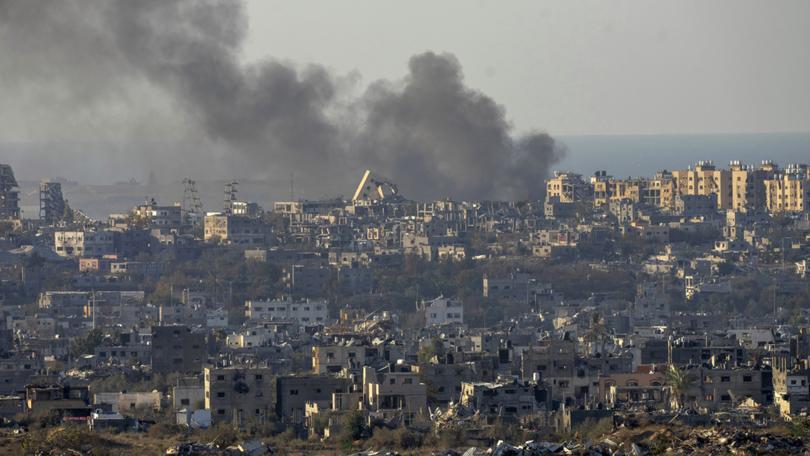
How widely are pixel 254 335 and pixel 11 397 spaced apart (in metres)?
14.8

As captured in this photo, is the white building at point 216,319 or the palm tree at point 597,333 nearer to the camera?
the palm tree at point 597,333

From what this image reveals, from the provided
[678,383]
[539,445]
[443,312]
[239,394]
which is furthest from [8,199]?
[539,445]

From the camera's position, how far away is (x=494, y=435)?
37.1 meters

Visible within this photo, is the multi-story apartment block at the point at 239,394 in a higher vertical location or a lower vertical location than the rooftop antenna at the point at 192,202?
lower

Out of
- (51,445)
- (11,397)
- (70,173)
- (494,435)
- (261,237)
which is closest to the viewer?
(51,445)

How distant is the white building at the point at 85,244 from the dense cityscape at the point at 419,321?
16 centimetres

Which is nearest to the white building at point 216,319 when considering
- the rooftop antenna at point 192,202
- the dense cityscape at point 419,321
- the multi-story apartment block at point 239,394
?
the dense cityscape at point 419,321

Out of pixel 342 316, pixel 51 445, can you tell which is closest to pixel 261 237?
pixel 342 316

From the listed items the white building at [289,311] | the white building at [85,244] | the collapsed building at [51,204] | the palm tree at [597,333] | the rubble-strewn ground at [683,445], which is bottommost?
the rubble-strewn ground at [683,445]

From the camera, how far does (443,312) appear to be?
217 feet

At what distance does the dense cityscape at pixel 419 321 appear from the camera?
3831 cm

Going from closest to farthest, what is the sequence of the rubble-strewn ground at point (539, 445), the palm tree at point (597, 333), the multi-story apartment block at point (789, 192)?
the rubble-strewn ground at point (539, 445) → the palm tree at point (597, 333) → the multi-story apartment block at point (789, 192)

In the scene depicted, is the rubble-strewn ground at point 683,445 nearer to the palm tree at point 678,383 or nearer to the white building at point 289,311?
the palm tree at point 678,383

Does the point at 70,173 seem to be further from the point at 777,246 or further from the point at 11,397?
the point at 11,397
